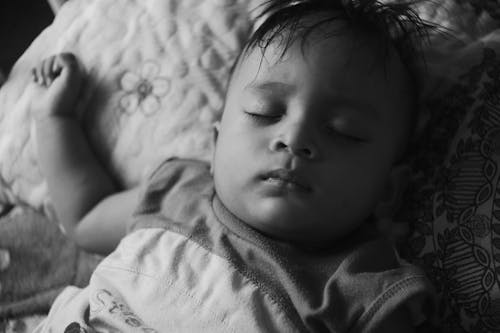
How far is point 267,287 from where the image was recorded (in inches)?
32.7

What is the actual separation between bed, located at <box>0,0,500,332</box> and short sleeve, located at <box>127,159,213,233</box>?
0.24 ft

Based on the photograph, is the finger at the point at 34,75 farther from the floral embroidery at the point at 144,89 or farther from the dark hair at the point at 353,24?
the dark hair at the point at 353,24

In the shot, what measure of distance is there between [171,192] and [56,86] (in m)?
0.35

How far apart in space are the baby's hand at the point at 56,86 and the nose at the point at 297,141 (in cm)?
51

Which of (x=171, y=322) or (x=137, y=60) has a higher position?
(x=137, y=60)

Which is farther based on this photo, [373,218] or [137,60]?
[137,60]

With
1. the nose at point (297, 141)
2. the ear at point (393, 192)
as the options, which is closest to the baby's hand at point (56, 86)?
the nose at point (297, 141)

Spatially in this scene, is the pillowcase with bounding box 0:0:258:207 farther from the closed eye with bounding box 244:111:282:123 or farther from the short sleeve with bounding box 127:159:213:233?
the closed eye with bounding box 244:111:282:123

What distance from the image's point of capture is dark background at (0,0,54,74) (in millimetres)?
1871

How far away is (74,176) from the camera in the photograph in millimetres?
1095

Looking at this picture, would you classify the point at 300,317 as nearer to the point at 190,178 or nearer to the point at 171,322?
the point at 171,322

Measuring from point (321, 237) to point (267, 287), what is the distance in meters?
0.11

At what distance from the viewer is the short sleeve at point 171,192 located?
3.11ft

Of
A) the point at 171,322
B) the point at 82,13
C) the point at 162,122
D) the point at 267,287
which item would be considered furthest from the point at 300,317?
the point at 82,13
